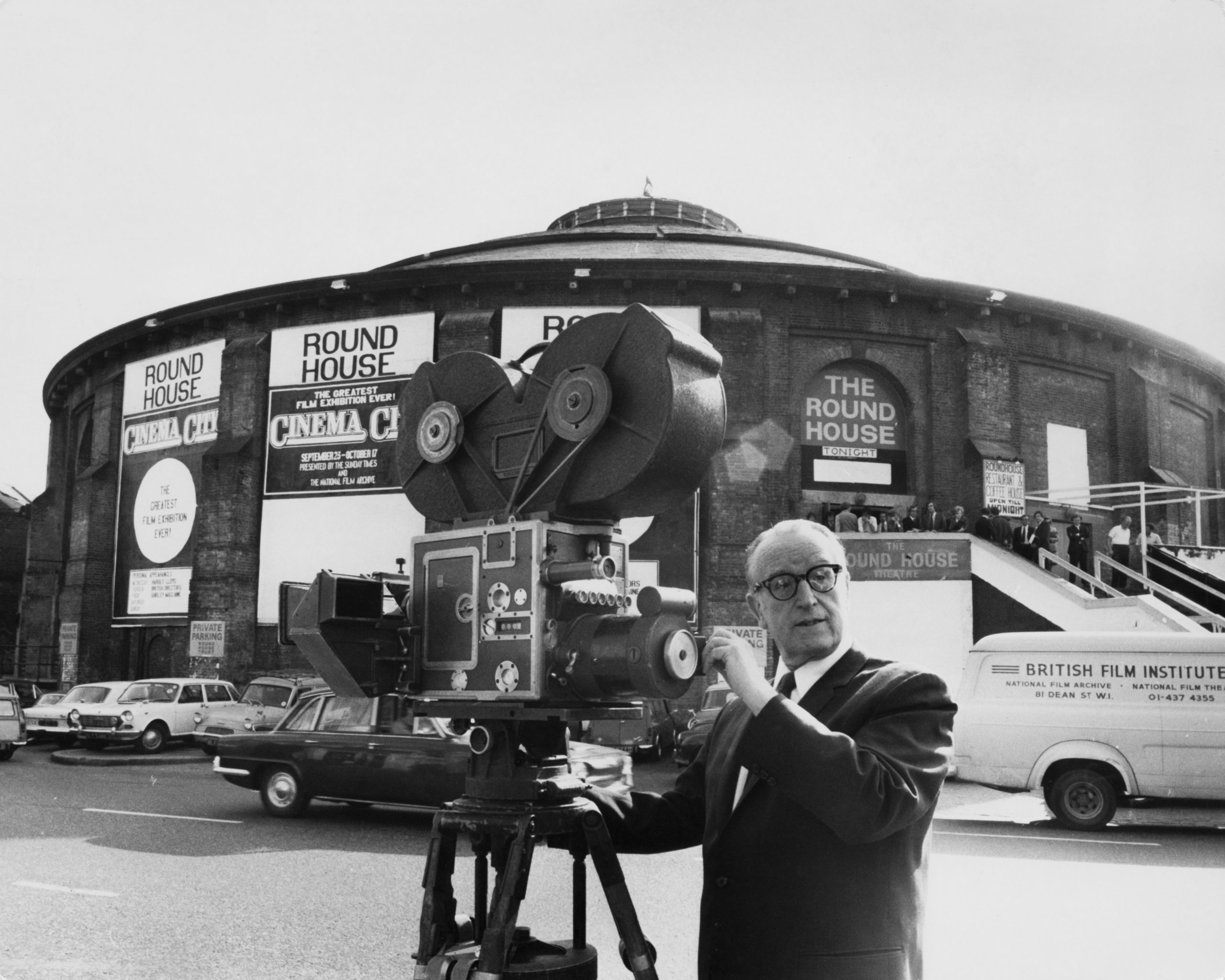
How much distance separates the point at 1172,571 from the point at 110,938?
18608 millimetres

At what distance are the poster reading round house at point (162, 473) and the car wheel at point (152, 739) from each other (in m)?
6.76

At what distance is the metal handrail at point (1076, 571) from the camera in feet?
66.1

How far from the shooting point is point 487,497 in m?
3.12

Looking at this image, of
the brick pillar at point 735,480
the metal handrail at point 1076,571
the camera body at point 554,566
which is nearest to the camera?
the camera body at point 554,566

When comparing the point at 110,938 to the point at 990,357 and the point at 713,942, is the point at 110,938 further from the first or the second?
the point at 990,357

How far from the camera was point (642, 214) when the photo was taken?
3512cm

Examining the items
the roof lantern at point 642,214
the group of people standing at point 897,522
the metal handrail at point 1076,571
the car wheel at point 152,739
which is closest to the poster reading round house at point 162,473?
the car wheel at point 152,739

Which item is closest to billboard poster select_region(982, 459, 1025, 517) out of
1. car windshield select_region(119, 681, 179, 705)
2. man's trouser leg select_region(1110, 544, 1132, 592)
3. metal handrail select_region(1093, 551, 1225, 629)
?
man's trouser leg select_region(1110, 544, 1132, 592)

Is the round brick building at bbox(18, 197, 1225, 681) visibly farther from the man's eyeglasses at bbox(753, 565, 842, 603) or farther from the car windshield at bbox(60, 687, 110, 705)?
the man's eyeglasses at bbox(753, 565, 842, 603)

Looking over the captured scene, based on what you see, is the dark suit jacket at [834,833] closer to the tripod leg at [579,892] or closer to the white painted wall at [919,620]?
the tripod leg at [579,892]

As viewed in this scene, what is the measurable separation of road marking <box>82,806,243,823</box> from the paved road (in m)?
0.05

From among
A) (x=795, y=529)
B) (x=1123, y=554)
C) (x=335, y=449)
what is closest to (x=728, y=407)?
(x=1123, y=554)

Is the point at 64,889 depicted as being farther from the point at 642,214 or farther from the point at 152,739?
the point at 642,214

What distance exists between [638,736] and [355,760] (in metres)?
5.97
